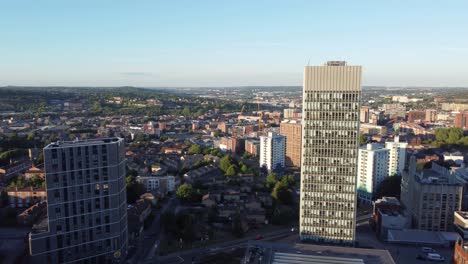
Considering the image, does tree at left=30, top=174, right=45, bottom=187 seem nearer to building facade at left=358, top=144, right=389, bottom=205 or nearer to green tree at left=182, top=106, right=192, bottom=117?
building facade at left=358, top=144, right=389, bottom=205

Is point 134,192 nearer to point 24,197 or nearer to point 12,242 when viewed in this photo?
point 24,197

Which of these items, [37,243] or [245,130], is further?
[245,130]

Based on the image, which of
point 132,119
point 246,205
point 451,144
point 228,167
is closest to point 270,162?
point 228,167

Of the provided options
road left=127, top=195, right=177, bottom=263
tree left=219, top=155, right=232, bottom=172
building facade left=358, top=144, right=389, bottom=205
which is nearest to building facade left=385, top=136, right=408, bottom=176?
building facade left=358, top=144, right=389, bottom=205

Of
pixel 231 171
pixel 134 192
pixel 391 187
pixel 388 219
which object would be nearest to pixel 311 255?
pixel 388 219

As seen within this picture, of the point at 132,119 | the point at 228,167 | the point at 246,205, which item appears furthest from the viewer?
the point at 132,119

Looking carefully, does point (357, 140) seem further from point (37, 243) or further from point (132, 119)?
point (132, 119)
